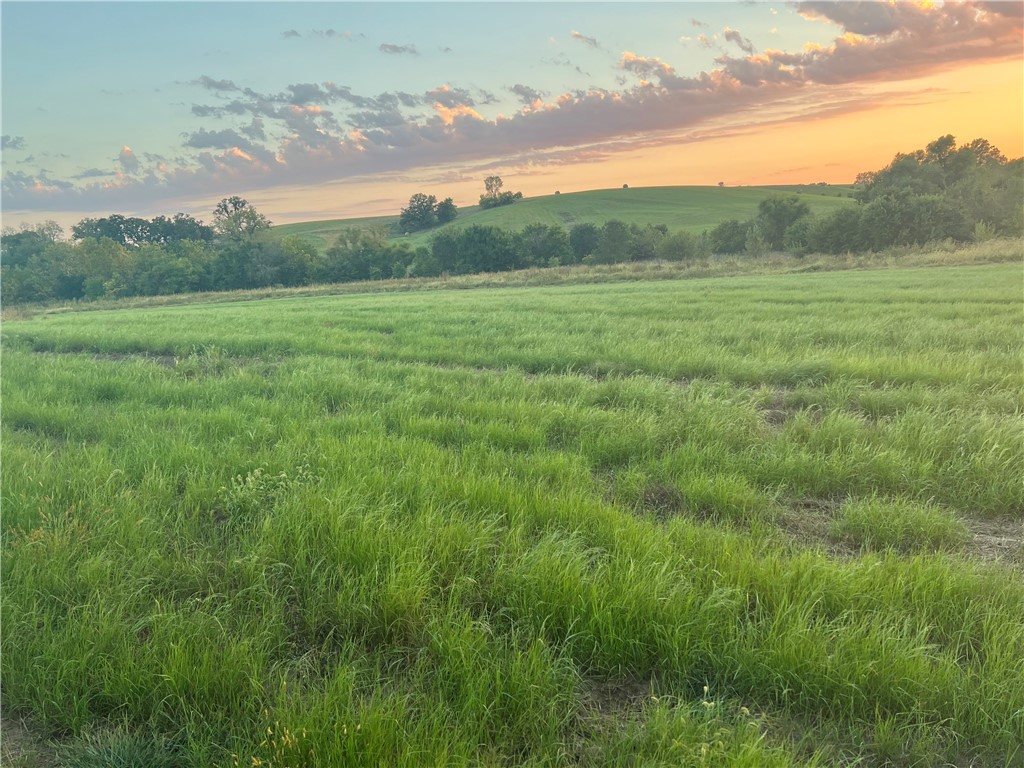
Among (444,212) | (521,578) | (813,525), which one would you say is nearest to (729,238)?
(444,212)

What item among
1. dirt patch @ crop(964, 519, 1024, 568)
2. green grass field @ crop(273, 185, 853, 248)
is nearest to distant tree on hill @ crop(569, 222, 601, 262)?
green grass field @ crop(273, 185, 853, 248)

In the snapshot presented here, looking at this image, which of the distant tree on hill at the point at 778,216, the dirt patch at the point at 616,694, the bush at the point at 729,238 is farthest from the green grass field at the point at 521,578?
the bush at the point at 729,238

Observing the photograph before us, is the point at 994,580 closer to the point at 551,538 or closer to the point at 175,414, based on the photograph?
the point at 551,538

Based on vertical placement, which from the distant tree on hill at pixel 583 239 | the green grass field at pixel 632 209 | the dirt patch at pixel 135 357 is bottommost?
the dirt patch at pixel 135 357

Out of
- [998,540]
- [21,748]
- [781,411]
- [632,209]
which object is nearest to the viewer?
[21,748]

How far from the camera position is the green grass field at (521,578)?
6.80 feet

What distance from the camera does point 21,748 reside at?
2.09m

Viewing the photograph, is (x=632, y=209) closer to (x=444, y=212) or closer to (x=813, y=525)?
(x=444, y=212)

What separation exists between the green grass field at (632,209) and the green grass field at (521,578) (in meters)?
86.3

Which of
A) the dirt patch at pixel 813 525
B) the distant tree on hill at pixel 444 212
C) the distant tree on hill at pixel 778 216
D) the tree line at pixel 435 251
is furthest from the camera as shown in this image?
the distant tree on hill at pixel 444 212

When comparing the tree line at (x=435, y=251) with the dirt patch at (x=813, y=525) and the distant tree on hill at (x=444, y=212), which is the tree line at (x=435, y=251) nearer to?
the distant tree on hill at (x=444, y=212)

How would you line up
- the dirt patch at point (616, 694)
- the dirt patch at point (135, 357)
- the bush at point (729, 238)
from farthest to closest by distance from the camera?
the bush at point (729, 238)
the dirt patch at point (135, 357)
the dirt patch at point (616, 694)

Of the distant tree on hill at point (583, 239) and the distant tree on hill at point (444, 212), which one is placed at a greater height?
the distant tree on hill at point (444, 212)

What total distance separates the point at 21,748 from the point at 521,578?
2.17m
